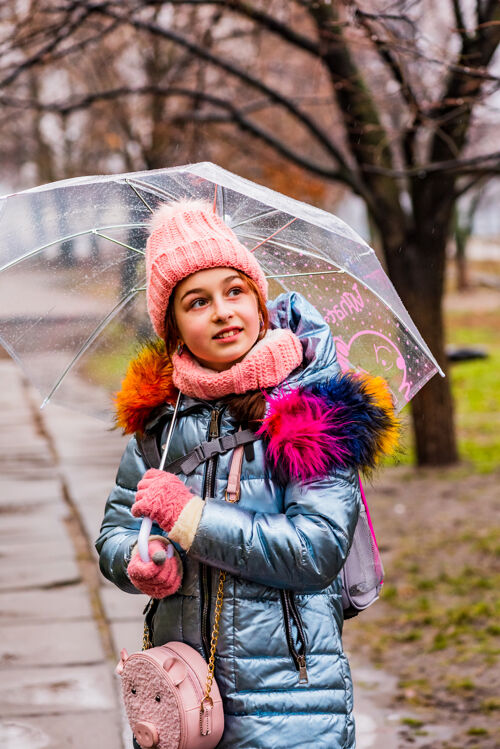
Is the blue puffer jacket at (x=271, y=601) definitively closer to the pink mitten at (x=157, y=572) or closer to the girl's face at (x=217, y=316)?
the pink mitten at (x=157, y=572)

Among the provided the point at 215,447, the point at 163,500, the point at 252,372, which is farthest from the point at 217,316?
the point at 163,500

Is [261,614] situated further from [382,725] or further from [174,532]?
[382,725]

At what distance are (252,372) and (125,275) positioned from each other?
2.70ft

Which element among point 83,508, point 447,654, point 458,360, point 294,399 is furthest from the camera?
point 458,360

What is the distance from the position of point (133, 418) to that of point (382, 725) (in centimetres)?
237

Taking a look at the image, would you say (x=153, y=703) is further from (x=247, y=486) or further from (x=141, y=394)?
(x=141, y=394)

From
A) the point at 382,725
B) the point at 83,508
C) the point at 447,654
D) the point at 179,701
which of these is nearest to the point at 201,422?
the point at 179,701

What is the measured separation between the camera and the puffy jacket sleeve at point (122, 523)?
2438 millimetres

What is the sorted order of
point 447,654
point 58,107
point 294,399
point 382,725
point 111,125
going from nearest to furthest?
point 294,399 → point 382,725 → point 447,654 → point 58,107 → point 111,125

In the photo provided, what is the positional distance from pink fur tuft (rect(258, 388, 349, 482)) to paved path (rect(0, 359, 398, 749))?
2.24ft

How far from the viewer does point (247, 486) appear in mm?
2311

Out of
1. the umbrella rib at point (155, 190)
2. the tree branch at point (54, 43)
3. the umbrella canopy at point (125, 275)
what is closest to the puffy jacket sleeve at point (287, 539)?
the umbrella canopy at point (125, 275)

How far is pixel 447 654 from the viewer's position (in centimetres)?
506

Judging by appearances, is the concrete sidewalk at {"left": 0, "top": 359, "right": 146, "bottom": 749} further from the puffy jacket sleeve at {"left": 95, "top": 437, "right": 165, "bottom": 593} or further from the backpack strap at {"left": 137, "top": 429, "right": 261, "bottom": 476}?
the backpack strap at {"left": 137, "top": 429, "right": 261, "bottom": 476}
